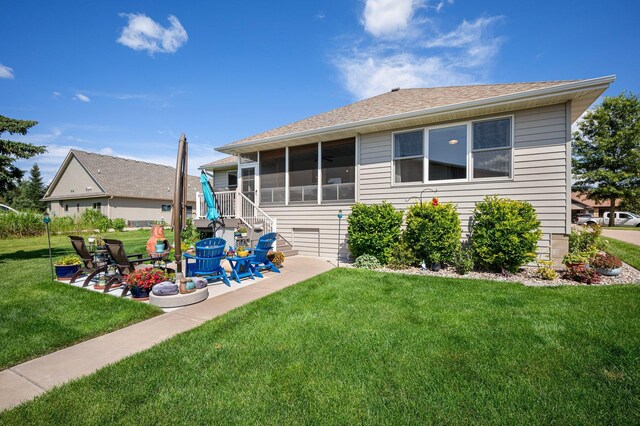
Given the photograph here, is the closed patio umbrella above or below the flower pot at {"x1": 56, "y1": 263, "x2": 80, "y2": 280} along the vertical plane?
above

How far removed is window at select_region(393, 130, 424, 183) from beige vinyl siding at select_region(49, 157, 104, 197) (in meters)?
24.9

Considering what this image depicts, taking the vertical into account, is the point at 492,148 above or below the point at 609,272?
above

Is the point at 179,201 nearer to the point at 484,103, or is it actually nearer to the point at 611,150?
the point at 484,103

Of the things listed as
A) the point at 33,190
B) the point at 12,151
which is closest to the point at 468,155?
the point at 12,151

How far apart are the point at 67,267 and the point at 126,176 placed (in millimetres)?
23334

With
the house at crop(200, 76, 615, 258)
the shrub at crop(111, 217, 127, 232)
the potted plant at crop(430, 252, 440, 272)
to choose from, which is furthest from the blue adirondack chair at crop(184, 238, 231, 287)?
the shrub at crop(111, 217, 127, 232)

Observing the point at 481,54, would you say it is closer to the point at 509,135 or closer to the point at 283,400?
the point at 509,135

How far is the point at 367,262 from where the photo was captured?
7.75m

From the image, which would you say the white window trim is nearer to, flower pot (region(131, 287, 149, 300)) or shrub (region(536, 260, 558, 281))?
shrub (region(536, 260, 558, 281))

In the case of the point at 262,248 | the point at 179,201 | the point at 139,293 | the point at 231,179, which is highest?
the point at 231,179

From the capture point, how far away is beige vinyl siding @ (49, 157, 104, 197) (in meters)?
23.5

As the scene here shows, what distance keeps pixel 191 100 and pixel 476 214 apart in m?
12.7

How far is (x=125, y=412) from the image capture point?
2.13m

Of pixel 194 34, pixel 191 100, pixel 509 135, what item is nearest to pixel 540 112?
pixel 509 135
